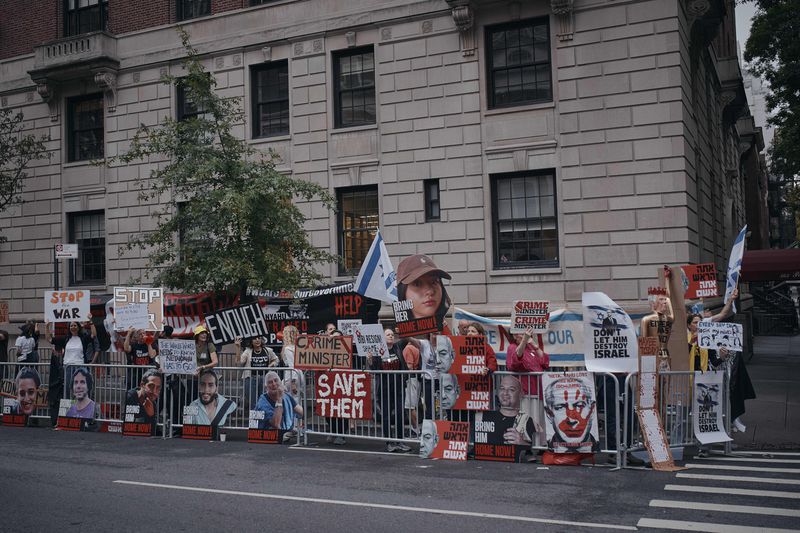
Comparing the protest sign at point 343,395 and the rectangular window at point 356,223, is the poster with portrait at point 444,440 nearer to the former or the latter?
the protest sign at point 343,395

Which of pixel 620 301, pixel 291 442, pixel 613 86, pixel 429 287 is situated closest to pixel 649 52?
pixel 613 86

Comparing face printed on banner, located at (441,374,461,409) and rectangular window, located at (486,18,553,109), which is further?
rectangular window, located at (486,18,553,109)

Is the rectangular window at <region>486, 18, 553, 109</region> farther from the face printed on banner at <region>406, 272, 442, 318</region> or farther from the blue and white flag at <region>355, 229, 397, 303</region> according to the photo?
the blue and white flag at <region>355, 229, 397, 303</region>

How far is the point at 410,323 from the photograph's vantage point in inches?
461

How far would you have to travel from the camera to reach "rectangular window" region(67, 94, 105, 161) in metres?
24.0

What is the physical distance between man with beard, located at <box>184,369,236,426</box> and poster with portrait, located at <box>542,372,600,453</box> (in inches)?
211

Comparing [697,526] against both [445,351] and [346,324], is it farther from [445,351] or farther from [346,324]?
[346,324]

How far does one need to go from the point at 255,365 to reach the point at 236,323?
904mm

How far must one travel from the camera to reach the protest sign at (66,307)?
49.1 feet

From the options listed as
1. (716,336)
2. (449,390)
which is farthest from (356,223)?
(716,336)

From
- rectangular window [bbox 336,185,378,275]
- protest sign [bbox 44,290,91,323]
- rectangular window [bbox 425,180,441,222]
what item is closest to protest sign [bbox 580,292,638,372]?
rectangular window [bbox 425,180,441,222]

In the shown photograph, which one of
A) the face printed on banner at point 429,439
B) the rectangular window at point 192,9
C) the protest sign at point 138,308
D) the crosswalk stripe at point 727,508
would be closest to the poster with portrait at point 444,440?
the face printed on banner at point 429,439

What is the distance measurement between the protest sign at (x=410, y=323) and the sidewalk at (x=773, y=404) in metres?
5.03

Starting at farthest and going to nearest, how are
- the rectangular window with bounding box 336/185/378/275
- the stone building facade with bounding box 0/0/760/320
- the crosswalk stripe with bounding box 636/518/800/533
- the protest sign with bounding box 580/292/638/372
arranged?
the rectangular window with bounding box 336/185/378/275 → the stone building facade with bounding box 0/0/760/320 → the protest sign with bounding box 580/292/638/372 → the crosswalk stripe with bounding box 636/518/800/533
